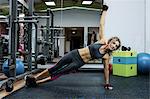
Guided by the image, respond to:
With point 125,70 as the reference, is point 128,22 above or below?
above

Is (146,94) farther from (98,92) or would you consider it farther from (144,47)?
(144,47)

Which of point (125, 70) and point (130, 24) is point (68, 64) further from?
point (130, 24)

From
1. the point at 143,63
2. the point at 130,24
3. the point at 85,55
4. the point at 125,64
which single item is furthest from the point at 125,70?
the point at 85,55

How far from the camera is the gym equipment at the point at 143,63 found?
535 cm

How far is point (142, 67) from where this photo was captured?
5426 millimetres

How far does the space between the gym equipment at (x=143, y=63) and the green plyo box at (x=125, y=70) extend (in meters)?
0.14

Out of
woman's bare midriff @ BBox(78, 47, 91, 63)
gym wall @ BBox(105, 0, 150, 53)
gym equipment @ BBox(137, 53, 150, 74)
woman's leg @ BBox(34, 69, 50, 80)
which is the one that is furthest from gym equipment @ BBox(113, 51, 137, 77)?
woman's leg @ BBox(34, 69, 50, 80)

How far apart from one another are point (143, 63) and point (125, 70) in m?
0.48

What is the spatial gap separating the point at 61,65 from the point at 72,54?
23cm

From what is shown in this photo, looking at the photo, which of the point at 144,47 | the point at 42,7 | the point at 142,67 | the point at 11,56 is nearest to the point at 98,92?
the point at 11,56

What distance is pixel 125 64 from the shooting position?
5230mm

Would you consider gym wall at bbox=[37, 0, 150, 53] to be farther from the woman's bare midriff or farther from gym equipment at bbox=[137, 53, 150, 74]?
the woman's bare midriff

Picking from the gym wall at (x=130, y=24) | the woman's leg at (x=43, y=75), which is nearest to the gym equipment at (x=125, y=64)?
the gym wall at (x=130, y=24)

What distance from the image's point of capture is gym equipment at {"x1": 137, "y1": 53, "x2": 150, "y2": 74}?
17.6 feet
